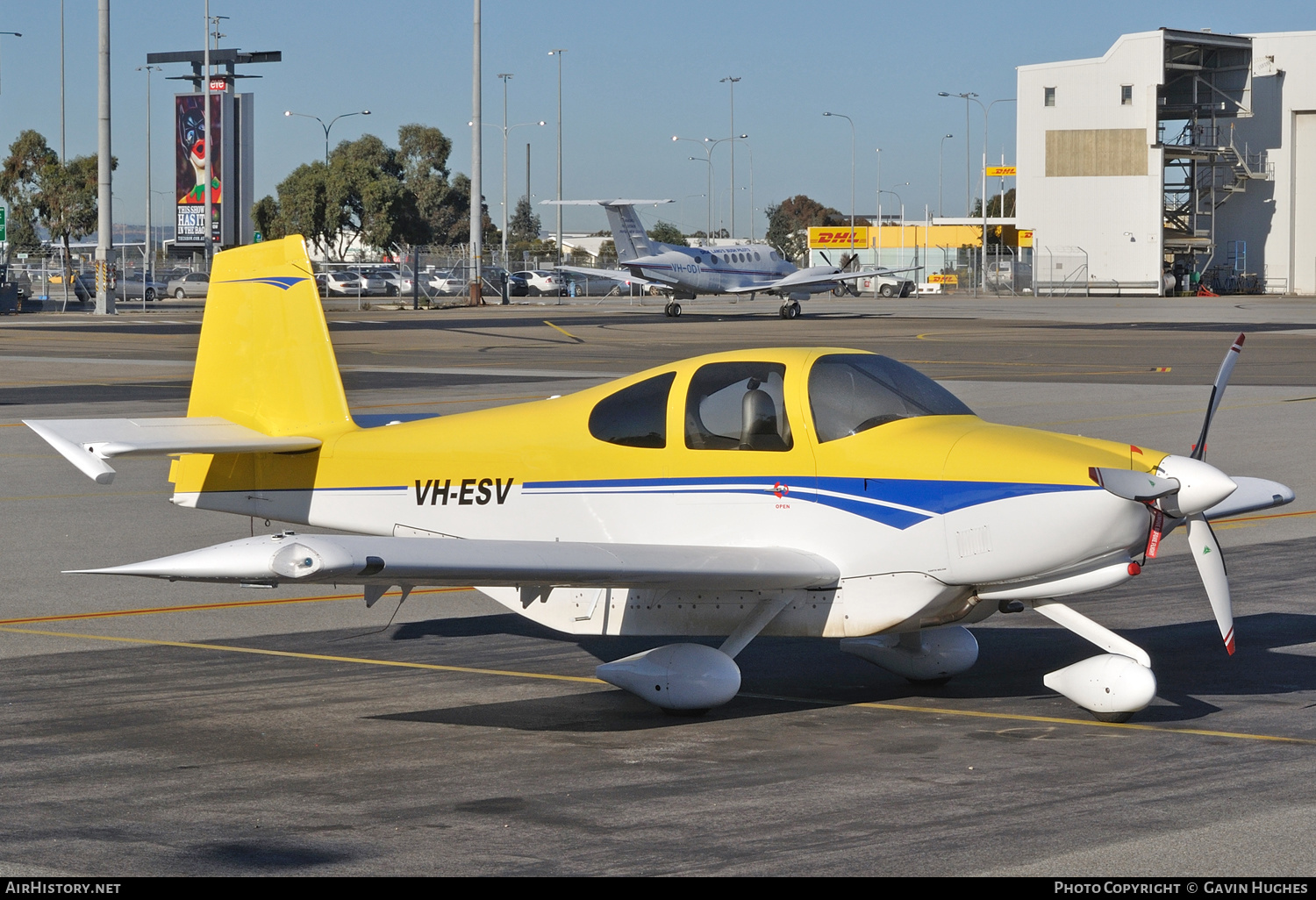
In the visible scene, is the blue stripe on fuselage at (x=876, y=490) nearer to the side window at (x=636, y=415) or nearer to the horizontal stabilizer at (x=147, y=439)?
the side window at (x=636, y=415)

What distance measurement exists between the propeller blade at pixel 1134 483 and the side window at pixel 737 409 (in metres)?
1.69

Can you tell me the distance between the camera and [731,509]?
8.41 metres

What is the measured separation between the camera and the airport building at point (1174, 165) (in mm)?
93812

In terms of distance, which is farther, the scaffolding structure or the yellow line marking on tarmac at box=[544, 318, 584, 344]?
the scaffolding structure

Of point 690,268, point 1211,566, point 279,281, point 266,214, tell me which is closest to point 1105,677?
point 1211,566

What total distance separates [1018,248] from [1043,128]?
25.4ft

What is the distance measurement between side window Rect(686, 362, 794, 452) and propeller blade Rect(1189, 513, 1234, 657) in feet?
7.11

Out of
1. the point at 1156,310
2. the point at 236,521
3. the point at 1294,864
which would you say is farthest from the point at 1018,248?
the point at 1294,864

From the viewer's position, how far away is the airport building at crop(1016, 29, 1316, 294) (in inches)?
3693

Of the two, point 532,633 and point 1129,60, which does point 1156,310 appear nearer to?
point 1129,60

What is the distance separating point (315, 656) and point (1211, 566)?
5.43m

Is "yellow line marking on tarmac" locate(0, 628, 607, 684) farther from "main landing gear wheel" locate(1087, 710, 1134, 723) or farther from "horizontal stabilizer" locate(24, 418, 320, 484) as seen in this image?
"main landing gear wheel" locate(1087, 710, 1134, 723)

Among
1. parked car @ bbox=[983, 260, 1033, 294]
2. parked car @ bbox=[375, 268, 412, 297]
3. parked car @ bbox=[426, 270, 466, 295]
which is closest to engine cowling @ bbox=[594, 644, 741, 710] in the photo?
parked car @ bbox=[426, 270, 466, 295]

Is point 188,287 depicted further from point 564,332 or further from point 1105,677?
point 1105,677
